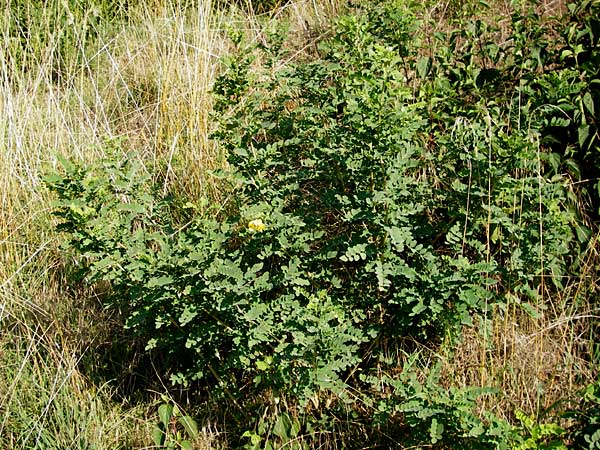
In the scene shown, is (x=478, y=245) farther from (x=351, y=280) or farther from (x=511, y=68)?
(x=511, y=68)

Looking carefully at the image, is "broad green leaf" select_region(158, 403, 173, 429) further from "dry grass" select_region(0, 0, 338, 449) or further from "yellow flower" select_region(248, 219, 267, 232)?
"yellow flower" select_region(248, 219, 267, 232)

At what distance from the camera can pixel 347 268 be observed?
3.33 meters

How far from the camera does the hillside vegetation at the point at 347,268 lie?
2871mm

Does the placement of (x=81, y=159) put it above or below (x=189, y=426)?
above

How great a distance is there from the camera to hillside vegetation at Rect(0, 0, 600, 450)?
287 cm

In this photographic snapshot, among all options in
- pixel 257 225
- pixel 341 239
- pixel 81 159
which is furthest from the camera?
pixel 81 159

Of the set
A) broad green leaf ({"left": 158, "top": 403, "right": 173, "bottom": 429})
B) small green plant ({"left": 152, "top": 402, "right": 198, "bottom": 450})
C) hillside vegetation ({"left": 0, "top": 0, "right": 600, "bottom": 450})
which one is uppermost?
hillside vegetation ({"left": 0, "top": 0, "right": 600, "bottom": 450})

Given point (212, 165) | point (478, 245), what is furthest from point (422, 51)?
point (478, 245)

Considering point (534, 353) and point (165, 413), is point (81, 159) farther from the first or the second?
point (534, 353)

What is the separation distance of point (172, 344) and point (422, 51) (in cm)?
206

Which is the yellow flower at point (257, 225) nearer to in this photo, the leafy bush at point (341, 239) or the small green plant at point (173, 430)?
the leafy bush at point (341, 239)

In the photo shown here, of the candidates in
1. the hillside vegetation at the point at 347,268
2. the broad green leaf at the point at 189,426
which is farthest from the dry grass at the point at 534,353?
the broad green leaf at the point at 189,426

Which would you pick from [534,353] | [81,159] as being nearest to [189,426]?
[534,353]

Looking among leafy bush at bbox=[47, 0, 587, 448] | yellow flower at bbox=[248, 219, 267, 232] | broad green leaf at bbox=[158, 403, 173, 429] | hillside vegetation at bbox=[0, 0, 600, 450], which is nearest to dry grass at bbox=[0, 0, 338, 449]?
hillside vegetation at bbox=[0, 0, 600, 450]
